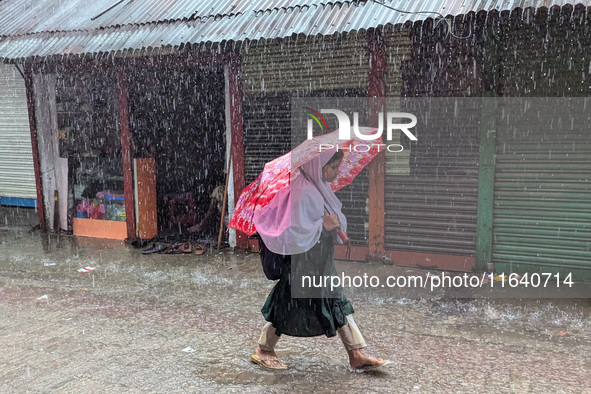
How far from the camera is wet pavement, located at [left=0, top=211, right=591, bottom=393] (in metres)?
4.11

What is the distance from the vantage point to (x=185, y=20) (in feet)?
26.6

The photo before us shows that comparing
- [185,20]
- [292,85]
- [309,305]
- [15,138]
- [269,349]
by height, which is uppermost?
[185,20]

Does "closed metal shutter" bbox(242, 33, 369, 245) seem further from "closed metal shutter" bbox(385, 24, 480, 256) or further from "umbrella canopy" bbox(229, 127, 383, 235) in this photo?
"umbrella canopy" bbox(229, 127, 383, 235)

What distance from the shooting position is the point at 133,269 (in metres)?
7.66

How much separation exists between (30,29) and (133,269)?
5.08 metres

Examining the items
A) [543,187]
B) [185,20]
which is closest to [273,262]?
[543,187]

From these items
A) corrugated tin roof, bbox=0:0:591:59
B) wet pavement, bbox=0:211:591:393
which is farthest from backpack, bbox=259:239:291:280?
corrugated tin roof, bbox=0:0:591:59

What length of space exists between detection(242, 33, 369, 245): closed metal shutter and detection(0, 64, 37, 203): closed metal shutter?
17.7 feet

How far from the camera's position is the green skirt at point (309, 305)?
4066 millimetres

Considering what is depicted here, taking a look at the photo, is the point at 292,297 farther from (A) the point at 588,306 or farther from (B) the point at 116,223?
(B) the point at 116,223

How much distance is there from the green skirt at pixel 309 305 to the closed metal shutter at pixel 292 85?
3.49 meters

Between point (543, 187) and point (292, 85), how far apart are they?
371cm

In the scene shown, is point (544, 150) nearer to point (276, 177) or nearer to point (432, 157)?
point (432, 157)

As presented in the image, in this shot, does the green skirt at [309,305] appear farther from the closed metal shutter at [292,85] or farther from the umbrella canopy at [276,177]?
the closed metal shutter at [292,85]
